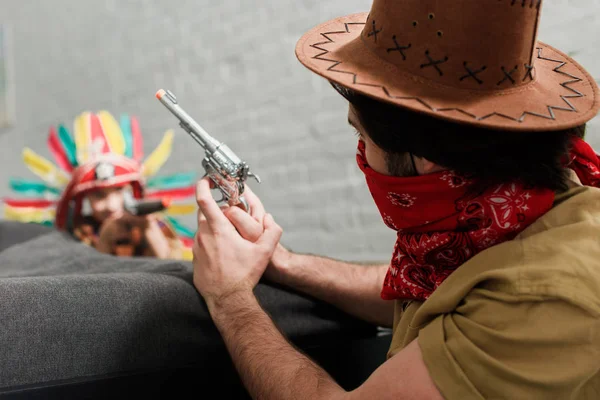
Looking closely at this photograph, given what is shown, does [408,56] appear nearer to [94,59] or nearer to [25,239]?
[25,239]

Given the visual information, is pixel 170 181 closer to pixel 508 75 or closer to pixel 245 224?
pixel 245 224

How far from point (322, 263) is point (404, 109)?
47cm

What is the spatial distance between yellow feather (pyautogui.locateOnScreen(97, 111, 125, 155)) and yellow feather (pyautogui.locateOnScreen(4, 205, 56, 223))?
34 cm

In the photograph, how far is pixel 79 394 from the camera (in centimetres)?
85

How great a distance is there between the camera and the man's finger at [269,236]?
3.43 feet

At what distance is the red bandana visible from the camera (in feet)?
2.51

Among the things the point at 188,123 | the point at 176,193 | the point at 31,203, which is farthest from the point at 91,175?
the point at 188,123

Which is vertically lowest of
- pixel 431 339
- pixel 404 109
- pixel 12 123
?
pixel 12 123

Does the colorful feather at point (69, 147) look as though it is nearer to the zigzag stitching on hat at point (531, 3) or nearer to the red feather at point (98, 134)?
the red feather at point (98, 134)

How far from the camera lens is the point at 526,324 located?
0.66m

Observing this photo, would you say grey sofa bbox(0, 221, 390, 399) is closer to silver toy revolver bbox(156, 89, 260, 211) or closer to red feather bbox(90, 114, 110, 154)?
silver toy revolver bbox(156, 89, 260, 211)

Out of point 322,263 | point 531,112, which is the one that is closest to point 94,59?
point 322,263

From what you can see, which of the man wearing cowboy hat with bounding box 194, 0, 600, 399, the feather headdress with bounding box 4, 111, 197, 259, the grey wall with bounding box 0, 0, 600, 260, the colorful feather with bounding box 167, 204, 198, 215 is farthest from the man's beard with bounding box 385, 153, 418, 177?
the colorful feather with bounding box 167, 204, 198, 215

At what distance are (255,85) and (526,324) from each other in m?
1.59
